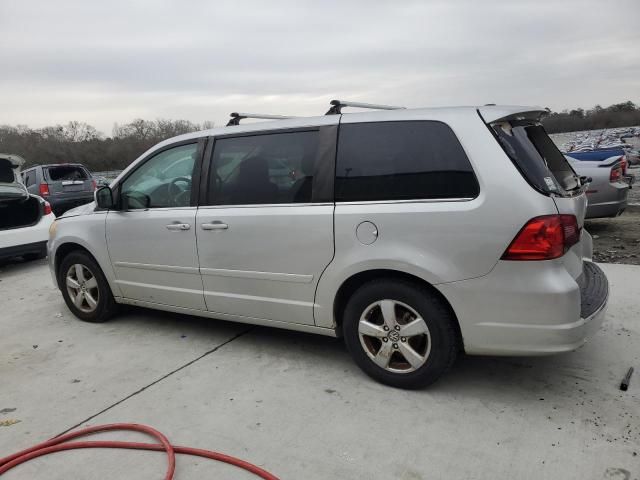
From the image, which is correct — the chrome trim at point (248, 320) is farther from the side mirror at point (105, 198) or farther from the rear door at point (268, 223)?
the side mirror at point (105, 198)

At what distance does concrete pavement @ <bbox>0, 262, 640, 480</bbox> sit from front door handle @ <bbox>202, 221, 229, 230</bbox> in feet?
3.16

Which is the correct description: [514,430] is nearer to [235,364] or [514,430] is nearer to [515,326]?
[515,326]

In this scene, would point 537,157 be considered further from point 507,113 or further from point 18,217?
point 18,217

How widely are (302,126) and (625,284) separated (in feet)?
11.9

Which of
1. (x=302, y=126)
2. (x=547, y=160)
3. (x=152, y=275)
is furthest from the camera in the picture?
(x=152, y=275)

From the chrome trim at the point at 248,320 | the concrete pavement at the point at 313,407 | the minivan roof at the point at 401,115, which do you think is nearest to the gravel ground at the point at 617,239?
the concrete pavement at the point at 313,407

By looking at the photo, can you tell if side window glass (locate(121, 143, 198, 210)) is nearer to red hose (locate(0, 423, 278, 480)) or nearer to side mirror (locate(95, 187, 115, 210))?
side mirror (locate(95, 187, 115, 210))

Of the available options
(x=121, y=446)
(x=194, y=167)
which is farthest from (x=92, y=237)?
(x=121, y=446)

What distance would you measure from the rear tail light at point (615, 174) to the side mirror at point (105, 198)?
22.4ft

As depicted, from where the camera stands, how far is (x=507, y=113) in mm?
2904

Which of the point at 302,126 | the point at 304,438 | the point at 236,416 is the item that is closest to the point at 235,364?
the point at 236,416

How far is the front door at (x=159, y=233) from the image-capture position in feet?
12.5

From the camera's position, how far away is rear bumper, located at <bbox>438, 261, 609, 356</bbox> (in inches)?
102

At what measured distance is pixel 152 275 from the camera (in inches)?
160
